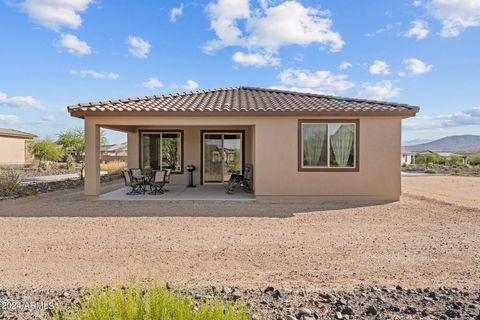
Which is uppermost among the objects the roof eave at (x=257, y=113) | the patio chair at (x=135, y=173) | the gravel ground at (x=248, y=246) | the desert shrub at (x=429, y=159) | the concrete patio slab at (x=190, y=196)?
the roof eave at (x=257, y=113)

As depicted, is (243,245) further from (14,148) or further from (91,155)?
(14,148)

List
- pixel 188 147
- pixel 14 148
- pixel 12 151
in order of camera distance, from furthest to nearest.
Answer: pixel 14 148 → pixel 12 151 → pixel 188 147

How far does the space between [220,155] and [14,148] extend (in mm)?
28474

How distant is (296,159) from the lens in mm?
10617

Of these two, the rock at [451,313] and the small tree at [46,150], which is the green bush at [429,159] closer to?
the rock at [451,313]

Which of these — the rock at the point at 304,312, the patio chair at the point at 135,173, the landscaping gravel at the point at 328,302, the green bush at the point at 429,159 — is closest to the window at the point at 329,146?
the patio chair at the point at 135,173

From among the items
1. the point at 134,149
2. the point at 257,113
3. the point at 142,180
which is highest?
the point at 257,113

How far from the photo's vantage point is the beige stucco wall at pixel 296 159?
1058 cm

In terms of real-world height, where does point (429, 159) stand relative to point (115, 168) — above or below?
above

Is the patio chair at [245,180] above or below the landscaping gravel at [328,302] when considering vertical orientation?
above

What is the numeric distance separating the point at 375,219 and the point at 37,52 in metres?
18.4

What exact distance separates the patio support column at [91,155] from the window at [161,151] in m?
4.14

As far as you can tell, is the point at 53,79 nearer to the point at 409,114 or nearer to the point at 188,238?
the point at 188,238

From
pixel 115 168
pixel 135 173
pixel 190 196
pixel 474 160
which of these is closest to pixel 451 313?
pixel 190 196
